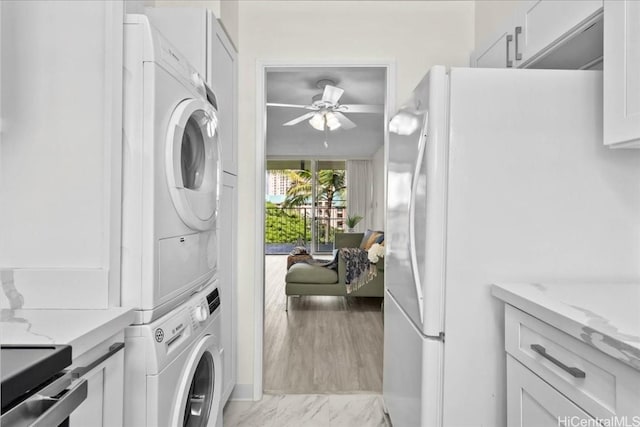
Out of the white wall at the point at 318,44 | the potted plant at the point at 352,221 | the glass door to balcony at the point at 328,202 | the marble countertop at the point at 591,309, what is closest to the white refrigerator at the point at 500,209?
the marble countertop at the point at 591,309

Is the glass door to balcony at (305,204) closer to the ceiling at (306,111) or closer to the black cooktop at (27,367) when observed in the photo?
the ceiling at (306,111)

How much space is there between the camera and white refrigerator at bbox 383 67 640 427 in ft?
4.70

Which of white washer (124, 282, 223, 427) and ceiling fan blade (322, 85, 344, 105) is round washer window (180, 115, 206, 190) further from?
ceiling fan blade (322, 85, 344, 105)

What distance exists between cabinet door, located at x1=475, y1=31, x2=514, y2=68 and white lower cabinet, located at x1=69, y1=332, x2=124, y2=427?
2.01 meters

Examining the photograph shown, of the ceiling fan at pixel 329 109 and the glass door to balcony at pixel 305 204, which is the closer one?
the ceiling fan at pixel 329 109

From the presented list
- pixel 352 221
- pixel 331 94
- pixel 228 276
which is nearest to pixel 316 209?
pixel 352 221

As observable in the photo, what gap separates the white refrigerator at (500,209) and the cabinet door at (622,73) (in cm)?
19

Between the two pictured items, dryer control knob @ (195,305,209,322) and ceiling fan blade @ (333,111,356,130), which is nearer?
dryer control knob @ (195,305,209,322)

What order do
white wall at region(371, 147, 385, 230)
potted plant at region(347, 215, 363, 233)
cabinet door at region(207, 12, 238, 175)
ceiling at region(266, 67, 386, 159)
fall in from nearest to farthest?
cabinet door at region(207, 12, 238, 175)
ceiling at region(266, 67, 386, 159)
white wall at region(371, 147, 385, 230)
potted plant at region(347, 215, 363, 233)

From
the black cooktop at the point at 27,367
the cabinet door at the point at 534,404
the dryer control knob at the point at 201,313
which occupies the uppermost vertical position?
the black cooktop at the point at 27,367

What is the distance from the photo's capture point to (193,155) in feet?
5.11

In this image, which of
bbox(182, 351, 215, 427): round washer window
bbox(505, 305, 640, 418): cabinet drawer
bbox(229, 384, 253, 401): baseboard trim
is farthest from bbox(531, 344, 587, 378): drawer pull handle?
bbox(229, 384, 253, 401): baseboard trim

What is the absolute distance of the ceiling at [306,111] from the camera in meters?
4.41

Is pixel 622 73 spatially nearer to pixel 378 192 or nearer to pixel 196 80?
pixel 196 80
